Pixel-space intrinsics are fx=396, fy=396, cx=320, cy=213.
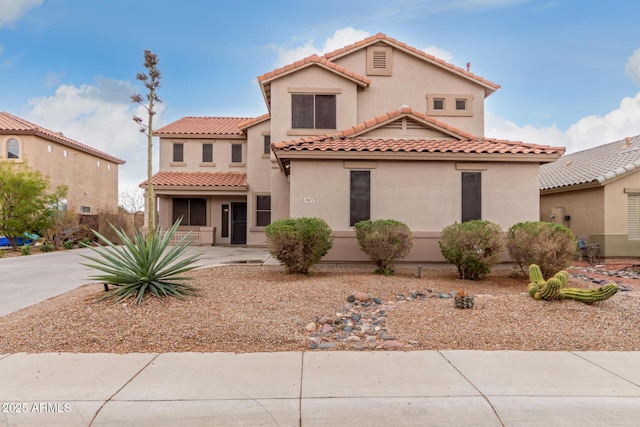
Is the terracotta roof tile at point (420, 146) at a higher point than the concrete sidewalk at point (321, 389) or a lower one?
higher

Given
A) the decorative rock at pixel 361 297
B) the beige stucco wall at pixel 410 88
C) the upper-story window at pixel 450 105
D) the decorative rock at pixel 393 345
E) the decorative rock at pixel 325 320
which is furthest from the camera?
the upper-story window at pixel 450 105

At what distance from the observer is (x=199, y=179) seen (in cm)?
2002

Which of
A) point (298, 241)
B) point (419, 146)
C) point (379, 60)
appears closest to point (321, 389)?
point (298, 241)

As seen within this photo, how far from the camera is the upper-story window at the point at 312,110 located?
14.9 m

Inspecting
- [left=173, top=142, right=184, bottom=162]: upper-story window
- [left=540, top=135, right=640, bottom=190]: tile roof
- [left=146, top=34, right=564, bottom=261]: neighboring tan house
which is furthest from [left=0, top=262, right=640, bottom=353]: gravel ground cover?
[left=173, top=142, right=184, bottom=162]: upper-story window

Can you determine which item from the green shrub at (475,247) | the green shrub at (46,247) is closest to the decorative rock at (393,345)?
the green shrub at (475,247)

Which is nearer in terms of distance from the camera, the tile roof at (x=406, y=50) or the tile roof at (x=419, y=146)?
the tile roof at (x=419, y=146)

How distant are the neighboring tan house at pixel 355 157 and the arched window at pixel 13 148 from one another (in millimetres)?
8915

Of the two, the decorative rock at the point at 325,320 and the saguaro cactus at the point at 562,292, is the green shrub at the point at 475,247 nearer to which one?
the saguaro cactus at the point at 562,292

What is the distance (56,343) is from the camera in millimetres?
5355

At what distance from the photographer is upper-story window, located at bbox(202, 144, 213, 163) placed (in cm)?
2109

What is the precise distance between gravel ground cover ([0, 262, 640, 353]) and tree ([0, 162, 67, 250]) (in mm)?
12060

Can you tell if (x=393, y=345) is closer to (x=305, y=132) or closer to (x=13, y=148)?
(x=305, y=132)

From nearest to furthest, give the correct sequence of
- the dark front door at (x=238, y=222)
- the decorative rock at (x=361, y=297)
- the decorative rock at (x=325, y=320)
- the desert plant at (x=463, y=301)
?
1. the decorative rock at (x=325, y=320)
2. the desert plant at (x=463, y=301)
3. the decorative rock at (x=361, y=297)
4. the dark front door at (x=238, y=222)
